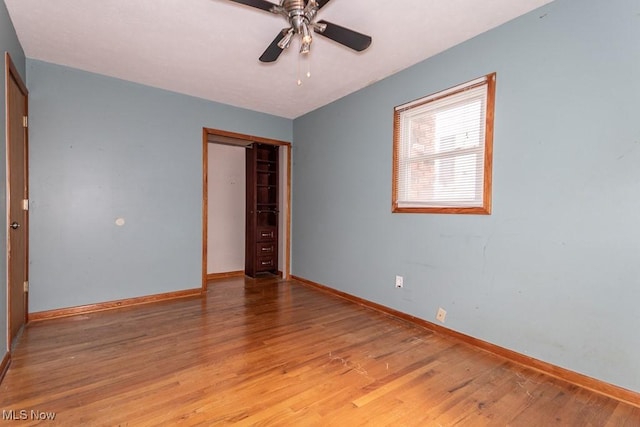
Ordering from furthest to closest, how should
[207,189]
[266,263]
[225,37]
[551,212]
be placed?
[266,263]
[207,189]
[225,37]
[551,212]

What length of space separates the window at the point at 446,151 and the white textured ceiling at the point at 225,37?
0.46m

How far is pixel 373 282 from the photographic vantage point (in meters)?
3.31

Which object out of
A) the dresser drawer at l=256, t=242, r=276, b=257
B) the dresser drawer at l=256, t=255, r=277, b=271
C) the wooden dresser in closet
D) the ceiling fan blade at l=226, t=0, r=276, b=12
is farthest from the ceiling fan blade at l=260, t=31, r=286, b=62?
the dresser drawer at l=256, t=255, r=277, b=271

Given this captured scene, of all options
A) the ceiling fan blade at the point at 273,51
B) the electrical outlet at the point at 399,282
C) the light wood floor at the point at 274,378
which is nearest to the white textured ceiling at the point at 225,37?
the ceiling fan blade at the point at 273,51

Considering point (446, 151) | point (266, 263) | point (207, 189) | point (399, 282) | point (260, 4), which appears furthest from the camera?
point (266, 263)

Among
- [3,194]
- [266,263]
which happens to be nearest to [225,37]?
[3,194]

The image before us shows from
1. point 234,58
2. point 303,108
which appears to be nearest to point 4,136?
point 234,58

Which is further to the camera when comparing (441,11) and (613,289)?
(441,11)

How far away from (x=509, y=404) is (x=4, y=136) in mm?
3673

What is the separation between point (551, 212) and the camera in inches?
78.8

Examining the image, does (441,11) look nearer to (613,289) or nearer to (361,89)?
(361,89)

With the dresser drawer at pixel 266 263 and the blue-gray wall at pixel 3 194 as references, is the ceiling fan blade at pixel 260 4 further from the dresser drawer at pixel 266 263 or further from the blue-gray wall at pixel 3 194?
the dresser drawer at pixel 266 263

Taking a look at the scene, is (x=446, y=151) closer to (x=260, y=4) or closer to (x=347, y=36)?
(x=347, y=36)

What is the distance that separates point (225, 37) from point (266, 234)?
3.14m
